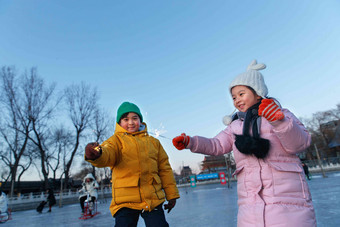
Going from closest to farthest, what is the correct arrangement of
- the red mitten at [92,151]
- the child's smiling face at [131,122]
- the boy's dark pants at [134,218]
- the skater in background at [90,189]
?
the red mitten at [92,151] < the boy's dark pants at [134,218] < the child's smiling face at [131,122] < the skater in background at [90,189]

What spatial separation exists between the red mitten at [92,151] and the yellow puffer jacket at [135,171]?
0.18 ft

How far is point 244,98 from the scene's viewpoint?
74.0 inches

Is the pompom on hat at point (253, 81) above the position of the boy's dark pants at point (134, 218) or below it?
above

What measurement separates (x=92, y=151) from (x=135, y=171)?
1.69ft

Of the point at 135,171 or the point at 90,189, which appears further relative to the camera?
the point at 90,189

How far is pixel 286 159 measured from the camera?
160cm

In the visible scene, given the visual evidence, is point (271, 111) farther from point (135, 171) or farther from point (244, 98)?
point (135, 171)

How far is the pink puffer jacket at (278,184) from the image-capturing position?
1.43 meters

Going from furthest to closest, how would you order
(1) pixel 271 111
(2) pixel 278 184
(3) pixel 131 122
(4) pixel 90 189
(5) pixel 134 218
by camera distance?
(4) pixel 90 189, (3) pixel 131 122, (5) pixel 134 218, (2) pixel 278 184, (1) pixel 271 111

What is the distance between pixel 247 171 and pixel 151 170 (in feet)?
3.14

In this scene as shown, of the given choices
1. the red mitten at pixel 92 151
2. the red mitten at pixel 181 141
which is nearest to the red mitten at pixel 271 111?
the red mitten at pixel 181 141

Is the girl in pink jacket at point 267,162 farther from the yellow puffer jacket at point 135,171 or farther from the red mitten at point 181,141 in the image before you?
the yellow puffer jacket at point 135,171

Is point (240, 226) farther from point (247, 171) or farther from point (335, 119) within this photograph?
point (335, 119)

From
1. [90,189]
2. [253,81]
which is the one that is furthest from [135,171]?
[90,189]
